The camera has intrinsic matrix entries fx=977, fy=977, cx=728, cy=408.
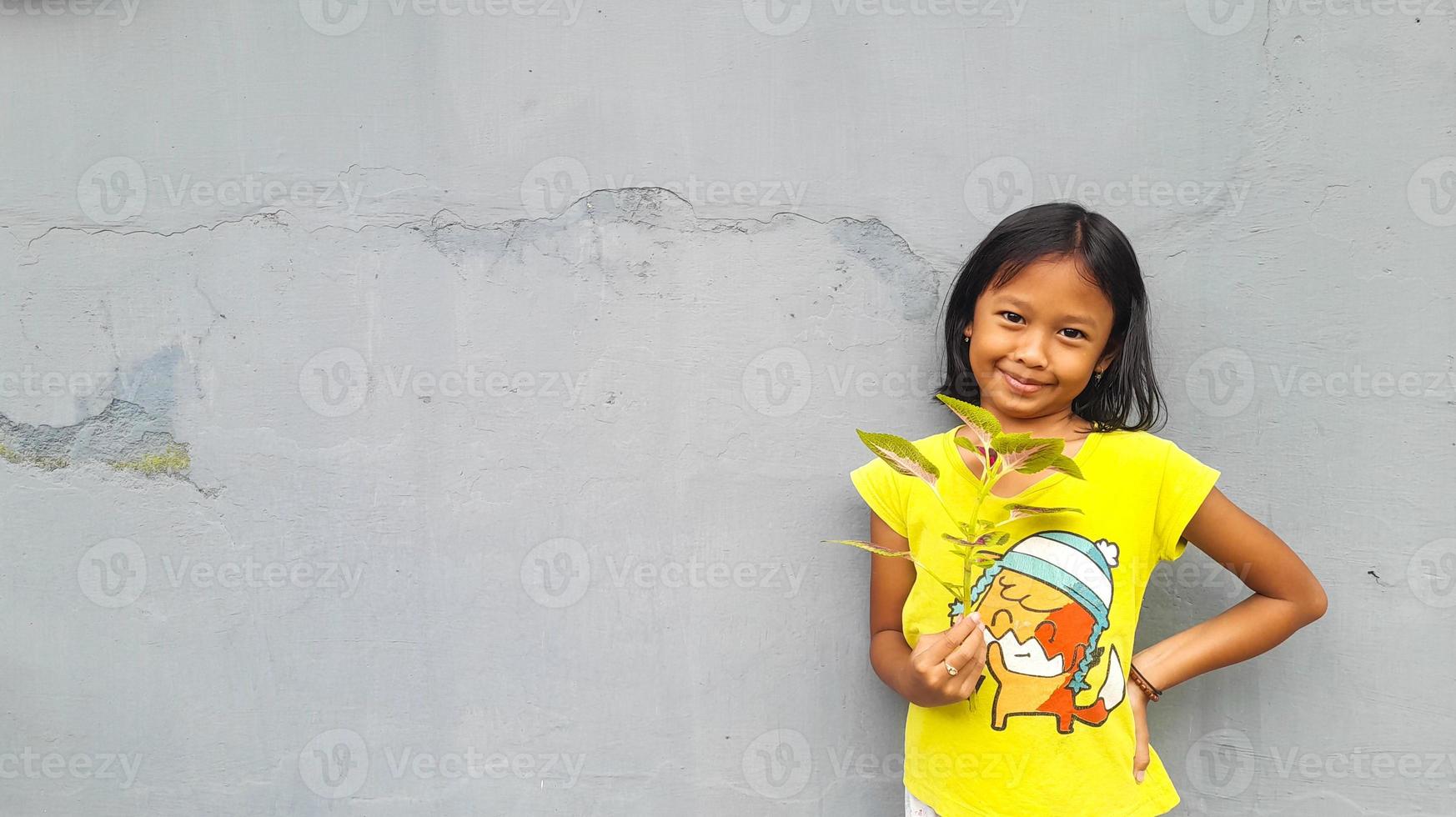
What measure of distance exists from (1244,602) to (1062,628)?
0.38 metres

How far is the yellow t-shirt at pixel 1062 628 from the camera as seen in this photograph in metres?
1.67

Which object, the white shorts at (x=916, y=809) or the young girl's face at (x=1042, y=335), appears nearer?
the young girl's face at (x=1042, y=335)

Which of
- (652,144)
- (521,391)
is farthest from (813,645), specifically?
(652,144)

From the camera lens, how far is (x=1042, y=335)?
1.67 meters

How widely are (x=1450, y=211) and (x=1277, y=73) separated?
444 millimetres

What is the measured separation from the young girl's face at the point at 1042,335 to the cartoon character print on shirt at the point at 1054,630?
251mm

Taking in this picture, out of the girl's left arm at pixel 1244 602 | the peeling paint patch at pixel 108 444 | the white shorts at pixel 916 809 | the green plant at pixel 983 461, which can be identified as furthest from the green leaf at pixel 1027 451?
the peeling paint patch at pixel 108 444

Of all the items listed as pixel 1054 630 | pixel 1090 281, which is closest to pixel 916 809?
pixel 1054 630

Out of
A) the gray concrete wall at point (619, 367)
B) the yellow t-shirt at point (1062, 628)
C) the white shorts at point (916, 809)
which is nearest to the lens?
the yellow t-shirt at point (1062, 628)

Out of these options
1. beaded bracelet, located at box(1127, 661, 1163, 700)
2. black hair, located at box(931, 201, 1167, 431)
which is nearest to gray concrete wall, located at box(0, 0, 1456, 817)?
black hair, located at box(931, 201, 1167, 431)

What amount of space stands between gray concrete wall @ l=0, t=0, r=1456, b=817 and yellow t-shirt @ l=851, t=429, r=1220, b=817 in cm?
31

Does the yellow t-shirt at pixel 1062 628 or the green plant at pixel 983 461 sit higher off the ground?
the green plant at pixel 983 461

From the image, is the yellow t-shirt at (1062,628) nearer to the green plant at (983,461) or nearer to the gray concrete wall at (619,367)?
the green plant at (983,461)

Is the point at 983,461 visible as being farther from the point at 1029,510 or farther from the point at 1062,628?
the point at 1062,628
